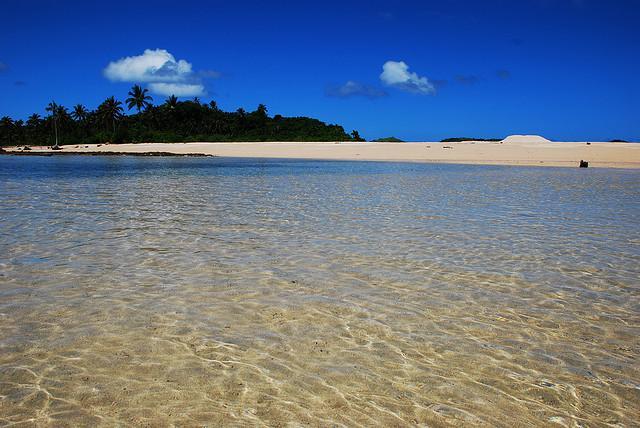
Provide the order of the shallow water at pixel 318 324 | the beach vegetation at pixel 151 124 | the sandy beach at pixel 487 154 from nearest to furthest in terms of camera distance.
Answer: the shallow water at pixel 318 324 → the sandy beach at pixel 487 154 → the beach vegetation at pixel 151 124

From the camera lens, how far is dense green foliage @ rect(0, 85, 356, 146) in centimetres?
10756

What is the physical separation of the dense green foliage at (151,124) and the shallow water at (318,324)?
94.1 m

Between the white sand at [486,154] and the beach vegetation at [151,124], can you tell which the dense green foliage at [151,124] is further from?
the white sand at [486,154]

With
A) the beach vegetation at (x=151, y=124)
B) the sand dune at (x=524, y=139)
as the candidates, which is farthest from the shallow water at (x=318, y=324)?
the beach vegetation at (x=151, y=124)

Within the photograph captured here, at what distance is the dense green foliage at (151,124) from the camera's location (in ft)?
353

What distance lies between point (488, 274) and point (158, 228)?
263 inches

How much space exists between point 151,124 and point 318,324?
116m

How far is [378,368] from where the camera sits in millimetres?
3996

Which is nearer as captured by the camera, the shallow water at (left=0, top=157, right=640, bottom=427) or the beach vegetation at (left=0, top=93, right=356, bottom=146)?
the shallow water at (left=0, top=157, right=640, bottom=427)

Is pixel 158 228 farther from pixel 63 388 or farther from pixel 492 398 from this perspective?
pixel 492 398

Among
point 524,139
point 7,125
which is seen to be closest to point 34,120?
point 7,125

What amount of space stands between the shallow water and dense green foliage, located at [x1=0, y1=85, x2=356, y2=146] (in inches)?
3704

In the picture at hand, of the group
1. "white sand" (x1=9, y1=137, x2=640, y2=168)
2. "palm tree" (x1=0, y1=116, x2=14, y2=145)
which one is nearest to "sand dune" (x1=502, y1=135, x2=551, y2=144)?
"white sand" (x1=9, y1=137, x2=640, y2=168)

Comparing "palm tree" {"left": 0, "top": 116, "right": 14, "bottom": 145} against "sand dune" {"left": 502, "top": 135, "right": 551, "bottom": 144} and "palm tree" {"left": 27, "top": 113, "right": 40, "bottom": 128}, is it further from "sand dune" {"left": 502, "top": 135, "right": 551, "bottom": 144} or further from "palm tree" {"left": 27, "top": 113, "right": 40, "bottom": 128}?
"sand dune" {"left": 502, "top": 135, "right": 551, "bottom": 144}
